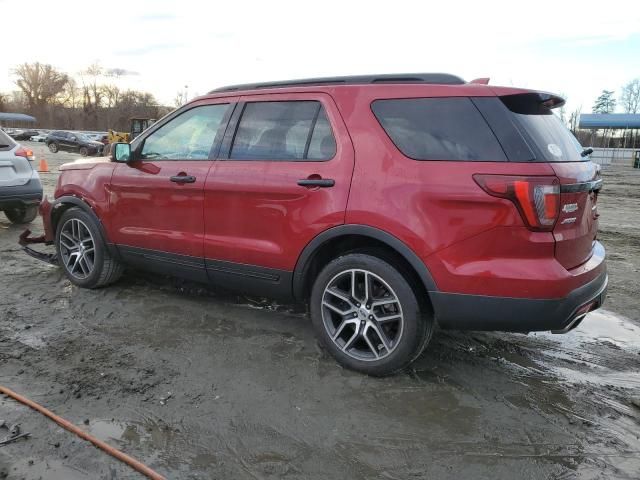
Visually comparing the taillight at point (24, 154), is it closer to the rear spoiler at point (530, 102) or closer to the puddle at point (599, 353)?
the rear spoiler at point (530, 102)

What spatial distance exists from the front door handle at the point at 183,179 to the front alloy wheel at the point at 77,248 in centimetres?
128

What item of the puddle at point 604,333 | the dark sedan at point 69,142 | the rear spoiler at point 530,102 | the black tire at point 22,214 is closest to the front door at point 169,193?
the rear spoiler at point 530,102

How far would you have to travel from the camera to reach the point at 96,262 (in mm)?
4895

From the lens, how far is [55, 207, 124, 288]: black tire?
4.88 meters

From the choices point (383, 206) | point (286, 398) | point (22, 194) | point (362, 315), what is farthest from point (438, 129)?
point (22, 194)

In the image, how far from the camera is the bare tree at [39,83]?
102 m

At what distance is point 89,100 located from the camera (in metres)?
103

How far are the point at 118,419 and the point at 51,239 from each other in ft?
10.2

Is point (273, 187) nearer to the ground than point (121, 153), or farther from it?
nearer to the ground

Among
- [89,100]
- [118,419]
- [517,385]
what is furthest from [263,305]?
[89,100]

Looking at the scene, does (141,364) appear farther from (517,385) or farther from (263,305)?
(517,385)

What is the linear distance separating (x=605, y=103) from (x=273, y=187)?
96.7 metres

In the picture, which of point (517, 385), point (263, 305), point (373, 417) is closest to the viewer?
point (373, 417)

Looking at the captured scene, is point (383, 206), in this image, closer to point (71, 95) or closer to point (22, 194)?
point (22, 194)
